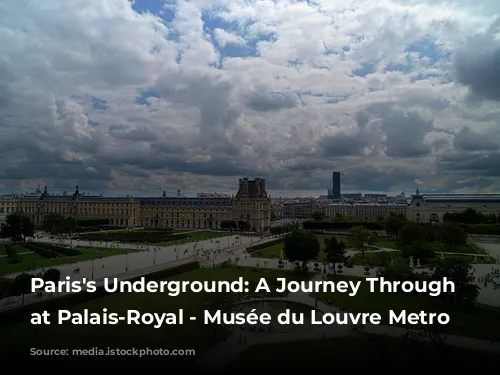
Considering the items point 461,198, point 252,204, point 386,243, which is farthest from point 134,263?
point 461,198

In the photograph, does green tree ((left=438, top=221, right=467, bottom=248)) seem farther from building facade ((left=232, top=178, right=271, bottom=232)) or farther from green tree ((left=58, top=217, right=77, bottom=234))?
green tree ((left=58, top=217, right=77, bottom=234))

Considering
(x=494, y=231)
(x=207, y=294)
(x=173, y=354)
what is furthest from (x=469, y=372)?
(x=494, y=231)

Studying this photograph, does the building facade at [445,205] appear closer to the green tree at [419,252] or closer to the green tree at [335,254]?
the green tree at [419,252]

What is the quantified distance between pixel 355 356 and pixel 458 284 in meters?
11.8

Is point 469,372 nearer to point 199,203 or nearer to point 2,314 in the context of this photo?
point 2,314

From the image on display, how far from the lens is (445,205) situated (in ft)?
381

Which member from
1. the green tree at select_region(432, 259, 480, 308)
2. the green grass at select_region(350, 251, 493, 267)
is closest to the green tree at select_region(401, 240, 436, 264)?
the green grass at select_region(350, 251, 493, 267)

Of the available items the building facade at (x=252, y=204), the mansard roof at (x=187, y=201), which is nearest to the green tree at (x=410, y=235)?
the building facade at (x=252, y=204)

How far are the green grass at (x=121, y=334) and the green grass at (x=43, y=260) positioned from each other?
17314mm

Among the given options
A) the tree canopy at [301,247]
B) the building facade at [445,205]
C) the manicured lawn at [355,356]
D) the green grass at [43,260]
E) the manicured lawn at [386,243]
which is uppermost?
the building facade at [445,205]

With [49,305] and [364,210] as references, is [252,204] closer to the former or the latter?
[364,210]

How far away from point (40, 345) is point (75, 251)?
33773 mm

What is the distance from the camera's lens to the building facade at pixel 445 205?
112m

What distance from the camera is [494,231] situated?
255 ft
